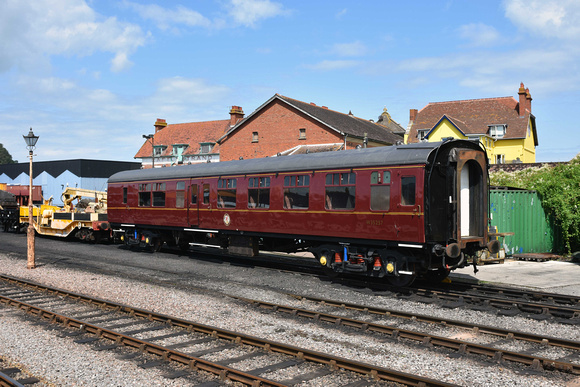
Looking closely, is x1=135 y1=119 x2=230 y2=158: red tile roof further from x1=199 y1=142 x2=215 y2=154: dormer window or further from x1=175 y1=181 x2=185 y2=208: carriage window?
x1=175 y1=181 x2=185 y2=208: carriage window

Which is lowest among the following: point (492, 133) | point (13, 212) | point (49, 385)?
point (49, 385)

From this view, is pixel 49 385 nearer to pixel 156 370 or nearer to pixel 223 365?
pixel 156 370

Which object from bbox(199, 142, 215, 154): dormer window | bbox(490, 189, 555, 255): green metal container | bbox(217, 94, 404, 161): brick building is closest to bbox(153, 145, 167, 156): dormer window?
bbox(199, 142, 215, 154): dormer window

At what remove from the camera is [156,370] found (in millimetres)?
7395

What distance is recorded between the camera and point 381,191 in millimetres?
12805

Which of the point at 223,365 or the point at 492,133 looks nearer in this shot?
the point at 223,365

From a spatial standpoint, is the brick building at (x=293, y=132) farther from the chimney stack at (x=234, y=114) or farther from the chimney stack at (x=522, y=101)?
the chimney stack at (x=522, y=101)

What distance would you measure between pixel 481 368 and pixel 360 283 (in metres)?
6.37

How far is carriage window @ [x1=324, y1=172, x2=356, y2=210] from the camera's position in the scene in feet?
44.3

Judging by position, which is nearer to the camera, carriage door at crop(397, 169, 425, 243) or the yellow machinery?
carriage door at crop(397, 169, 425, 243)

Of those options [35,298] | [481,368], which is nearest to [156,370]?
[481,368]

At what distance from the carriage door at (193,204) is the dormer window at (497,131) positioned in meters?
38.1

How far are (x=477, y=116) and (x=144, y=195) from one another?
39149 millimetres

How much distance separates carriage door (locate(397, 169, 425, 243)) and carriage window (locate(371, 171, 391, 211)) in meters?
0.35
